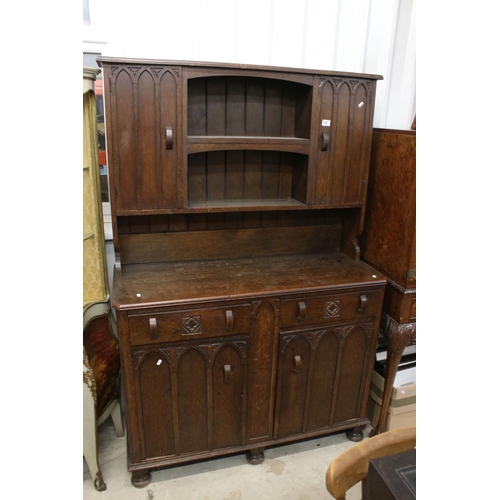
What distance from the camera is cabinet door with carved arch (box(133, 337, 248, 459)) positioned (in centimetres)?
176

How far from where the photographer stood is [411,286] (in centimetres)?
194

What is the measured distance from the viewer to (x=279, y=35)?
203 centimetres

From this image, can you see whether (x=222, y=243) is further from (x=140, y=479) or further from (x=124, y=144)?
(x=140, y=479)

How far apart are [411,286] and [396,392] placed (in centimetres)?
58

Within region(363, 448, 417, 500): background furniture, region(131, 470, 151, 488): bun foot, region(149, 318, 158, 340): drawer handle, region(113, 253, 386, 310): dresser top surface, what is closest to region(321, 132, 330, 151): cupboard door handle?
region(113, 253, 386, 310): dresser top surface

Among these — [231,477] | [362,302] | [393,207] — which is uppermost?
[393,207]

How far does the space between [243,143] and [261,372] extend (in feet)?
3.30

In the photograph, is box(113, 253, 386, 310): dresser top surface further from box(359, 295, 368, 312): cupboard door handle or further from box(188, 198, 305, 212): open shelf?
box(188, 198, 305, 212): open shelf

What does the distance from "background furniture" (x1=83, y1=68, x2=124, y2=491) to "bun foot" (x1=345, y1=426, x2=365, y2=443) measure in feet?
3.97

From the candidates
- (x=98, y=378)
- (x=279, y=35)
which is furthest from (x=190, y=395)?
(x=279, y=35)

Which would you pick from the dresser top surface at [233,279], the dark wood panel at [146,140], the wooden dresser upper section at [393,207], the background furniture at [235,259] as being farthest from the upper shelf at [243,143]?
the dresser top surface at [233,279]

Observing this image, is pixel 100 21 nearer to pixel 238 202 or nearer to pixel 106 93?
pixel 106 93

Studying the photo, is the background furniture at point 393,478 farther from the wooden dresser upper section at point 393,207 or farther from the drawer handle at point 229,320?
the wooden dresser upper section at point 393,207

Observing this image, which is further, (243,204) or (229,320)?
(243,204)
